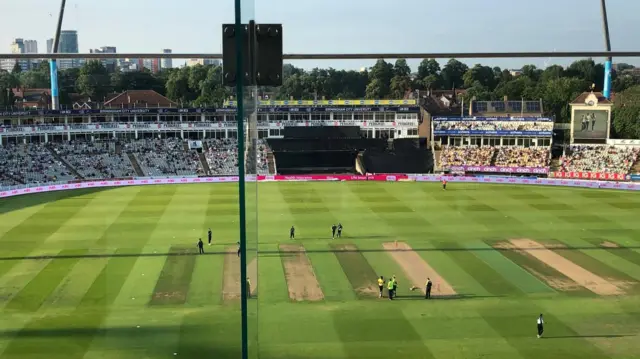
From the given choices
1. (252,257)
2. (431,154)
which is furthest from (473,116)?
(252,257)

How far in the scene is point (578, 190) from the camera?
2225 cm

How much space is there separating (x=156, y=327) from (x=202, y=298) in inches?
56.2

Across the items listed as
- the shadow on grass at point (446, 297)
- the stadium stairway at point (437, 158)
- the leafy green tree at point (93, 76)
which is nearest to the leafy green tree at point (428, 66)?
the leafy green tree at point (93, 76)

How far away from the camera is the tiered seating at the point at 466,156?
26.6m

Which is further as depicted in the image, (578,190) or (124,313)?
(578,190)

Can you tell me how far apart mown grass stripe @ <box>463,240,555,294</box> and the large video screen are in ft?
53.0

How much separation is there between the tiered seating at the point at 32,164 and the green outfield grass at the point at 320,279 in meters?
3.07

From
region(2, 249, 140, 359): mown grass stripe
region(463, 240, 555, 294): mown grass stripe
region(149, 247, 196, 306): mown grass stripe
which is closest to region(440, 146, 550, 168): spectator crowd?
region(463, 240, 555, 294): mown grass stripe

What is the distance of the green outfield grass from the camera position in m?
7.49

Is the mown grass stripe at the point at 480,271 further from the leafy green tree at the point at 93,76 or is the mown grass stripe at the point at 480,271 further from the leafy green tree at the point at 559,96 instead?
the leafy green tree at the point at 559,96

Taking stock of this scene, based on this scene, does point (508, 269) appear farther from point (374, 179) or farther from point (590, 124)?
point (590, 124)

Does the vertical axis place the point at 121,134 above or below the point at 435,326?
above

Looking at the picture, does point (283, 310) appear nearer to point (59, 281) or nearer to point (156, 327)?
point (156, 327)

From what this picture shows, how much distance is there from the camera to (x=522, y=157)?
26.5 metres
